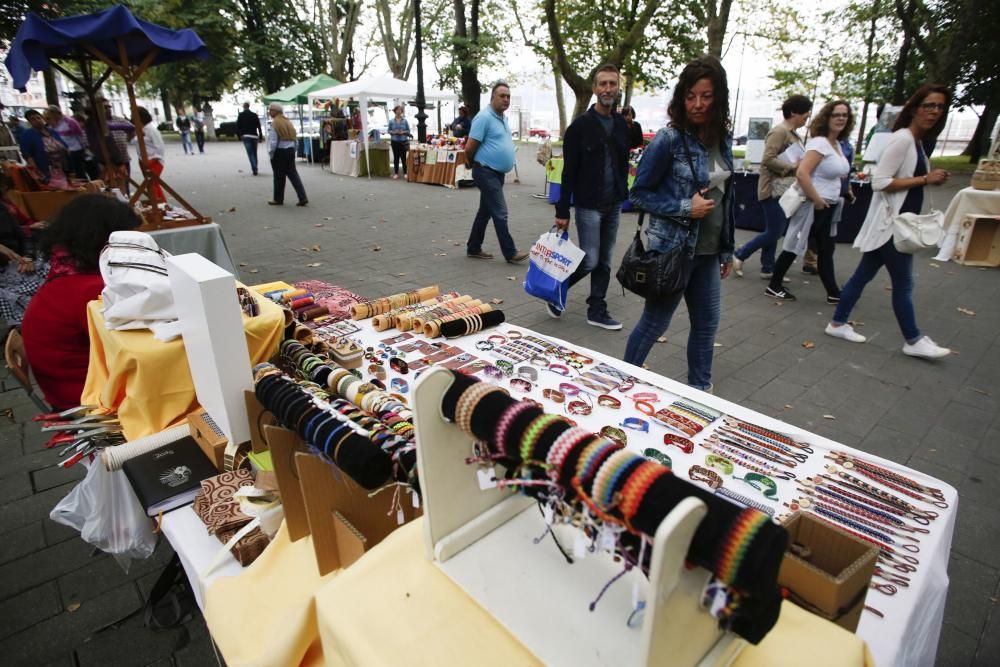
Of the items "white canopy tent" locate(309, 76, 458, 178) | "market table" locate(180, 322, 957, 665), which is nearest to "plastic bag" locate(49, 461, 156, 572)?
"market table" locate(180, 322, 957, 665)

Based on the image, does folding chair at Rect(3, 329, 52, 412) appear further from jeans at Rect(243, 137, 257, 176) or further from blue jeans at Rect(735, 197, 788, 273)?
jeans at Rect(243, 137, 257, 176)

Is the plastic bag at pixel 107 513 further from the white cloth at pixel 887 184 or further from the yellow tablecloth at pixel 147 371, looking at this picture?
the white cloth at pixel 887 184

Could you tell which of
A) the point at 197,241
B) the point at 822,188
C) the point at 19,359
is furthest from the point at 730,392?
the point at 197,241

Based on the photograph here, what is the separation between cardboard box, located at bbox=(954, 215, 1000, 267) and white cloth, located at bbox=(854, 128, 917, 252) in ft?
13.5

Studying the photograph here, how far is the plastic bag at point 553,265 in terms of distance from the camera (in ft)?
12.7

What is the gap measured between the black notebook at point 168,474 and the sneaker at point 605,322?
3.24 metres

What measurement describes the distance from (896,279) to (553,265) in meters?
2.27

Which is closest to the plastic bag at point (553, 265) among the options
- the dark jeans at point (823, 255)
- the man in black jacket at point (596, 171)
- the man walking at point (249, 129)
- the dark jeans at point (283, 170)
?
the man in black jacket at point (596, 171)

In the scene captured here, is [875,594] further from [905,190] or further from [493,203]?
[493,203]

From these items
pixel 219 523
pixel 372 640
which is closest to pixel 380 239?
pixel 219 523

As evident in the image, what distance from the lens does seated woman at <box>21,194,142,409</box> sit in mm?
2115

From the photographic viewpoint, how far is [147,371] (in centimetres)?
178

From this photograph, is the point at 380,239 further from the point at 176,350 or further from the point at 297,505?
the point at 297,505

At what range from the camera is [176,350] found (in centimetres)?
180
